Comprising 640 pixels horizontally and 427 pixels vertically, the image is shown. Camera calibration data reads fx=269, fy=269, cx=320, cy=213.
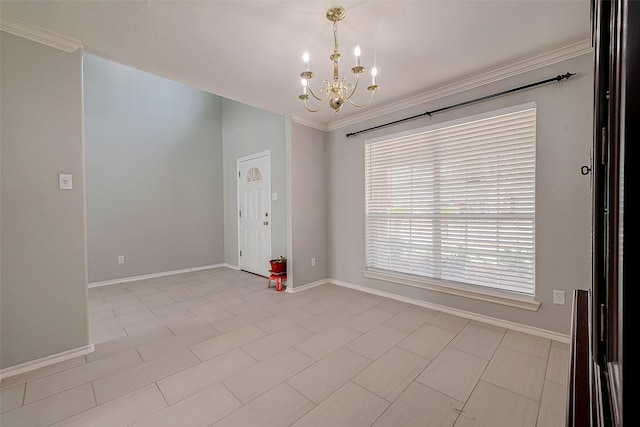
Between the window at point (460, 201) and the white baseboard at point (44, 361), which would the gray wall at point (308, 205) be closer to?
the window at point (460, 201)

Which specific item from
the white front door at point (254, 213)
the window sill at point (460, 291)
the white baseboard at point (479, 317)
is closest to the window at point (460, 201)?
the window sill at point (460, 291)

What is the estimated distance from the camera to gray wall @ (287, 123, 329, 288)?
12.7ft

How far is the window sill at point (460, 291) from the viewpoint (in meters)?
2.49

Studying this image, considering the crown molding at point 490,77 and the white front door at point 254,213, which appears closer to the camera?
the crown molding at point 490,77

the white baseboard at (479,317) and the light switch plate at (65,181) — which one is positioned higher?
the light switch plate at (65,181)

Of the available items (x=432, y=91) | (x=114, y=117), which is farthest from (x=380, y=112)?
(x=114, y=117)

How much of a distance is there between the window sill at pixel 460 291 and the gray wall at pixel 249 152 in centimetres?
164

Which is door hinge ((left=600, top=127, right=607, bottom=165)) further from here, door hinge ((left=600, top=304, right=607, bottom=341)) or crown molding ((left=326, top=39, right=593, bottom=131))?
crown molding ((left=326, top=39, right=593, bottom=131))

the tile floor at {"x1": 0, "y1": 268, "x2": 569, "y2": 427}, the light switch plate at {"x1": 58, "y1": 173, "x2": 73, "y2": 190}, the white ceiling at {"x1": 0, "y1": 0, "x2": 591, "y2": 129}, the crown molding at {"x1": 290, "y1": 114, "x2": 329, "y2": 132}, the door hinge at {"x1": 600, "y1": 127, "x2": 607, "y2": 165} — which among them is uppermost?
the white ceiling at {"x1": 0, "y1": 0, "x2": 591, "y2": 129}

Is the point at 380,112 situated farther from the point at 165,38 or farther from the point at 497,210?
the point at 165,38

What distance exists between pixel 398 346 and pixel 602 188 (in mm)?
2016

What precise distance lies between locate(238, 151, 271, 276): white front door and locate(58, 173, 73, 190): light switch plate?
8.67ft

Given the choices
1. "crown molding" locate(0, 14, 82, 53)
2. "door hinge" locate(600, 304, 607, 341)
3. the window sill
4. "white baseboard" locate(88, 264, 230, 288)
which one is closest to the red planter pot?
the window sill

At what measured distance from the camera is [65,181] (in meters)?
2.13
